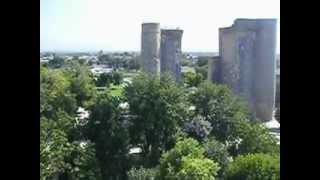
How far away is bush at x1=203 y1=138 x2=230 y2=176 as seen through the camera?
1810mm

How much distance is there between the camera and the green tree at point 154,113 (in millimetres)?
1691

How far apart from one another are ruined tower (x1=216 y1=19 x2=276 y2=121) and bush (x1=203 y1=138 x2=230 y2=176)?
275 mm

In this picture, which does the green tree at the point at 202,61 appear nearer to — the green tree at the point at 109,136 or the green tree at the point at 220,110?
the green tree at the point at 220,110

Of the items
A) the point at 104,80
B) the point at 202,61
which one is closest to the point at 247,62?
the point at 202,61

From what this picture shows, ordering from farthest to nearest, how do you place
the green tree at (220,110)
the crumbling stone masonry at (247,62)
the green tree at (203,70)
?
1. the green tree at (220,110)
2. the green tree at (203,70)
3. the crumbling stone masonry at (247,62)

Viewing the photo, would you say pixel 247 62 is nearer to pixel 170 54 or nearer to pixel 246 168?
pixel 170 54

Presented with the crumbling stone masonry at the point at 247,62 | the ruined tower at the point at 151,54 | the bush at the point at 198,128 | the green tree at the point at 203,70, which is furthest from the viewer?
the bush at the point at 198,128

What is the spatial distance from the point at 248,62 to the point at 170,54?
279 millimetres

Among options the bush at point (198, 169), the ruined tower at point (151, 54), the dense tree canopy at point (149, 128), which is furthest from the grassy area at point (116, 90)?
the bush at point (198, 169)

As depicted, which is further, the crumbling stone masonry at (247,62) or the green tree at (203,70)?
the green tree at (203,70)

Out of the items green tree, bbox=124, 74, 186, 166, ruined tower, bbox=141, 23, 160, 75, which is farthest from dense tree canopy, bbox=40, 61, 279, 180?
ruined tower, bbox=141, 23, 160, 75

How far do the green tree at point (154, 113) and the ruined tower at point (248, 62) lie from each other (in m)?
0.23

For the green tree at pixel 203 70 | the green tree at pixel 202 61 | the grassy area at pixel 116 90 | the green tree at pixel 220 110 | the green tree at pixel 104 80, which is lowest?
the green tree at pixel 220 110

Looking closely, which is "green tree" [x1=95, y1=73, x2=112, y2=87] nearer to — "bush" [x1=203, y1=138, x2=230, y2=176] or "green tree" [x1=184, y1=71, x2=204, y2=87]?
"green tree" [x1=184, y1=71, x2=204, y2=87]
